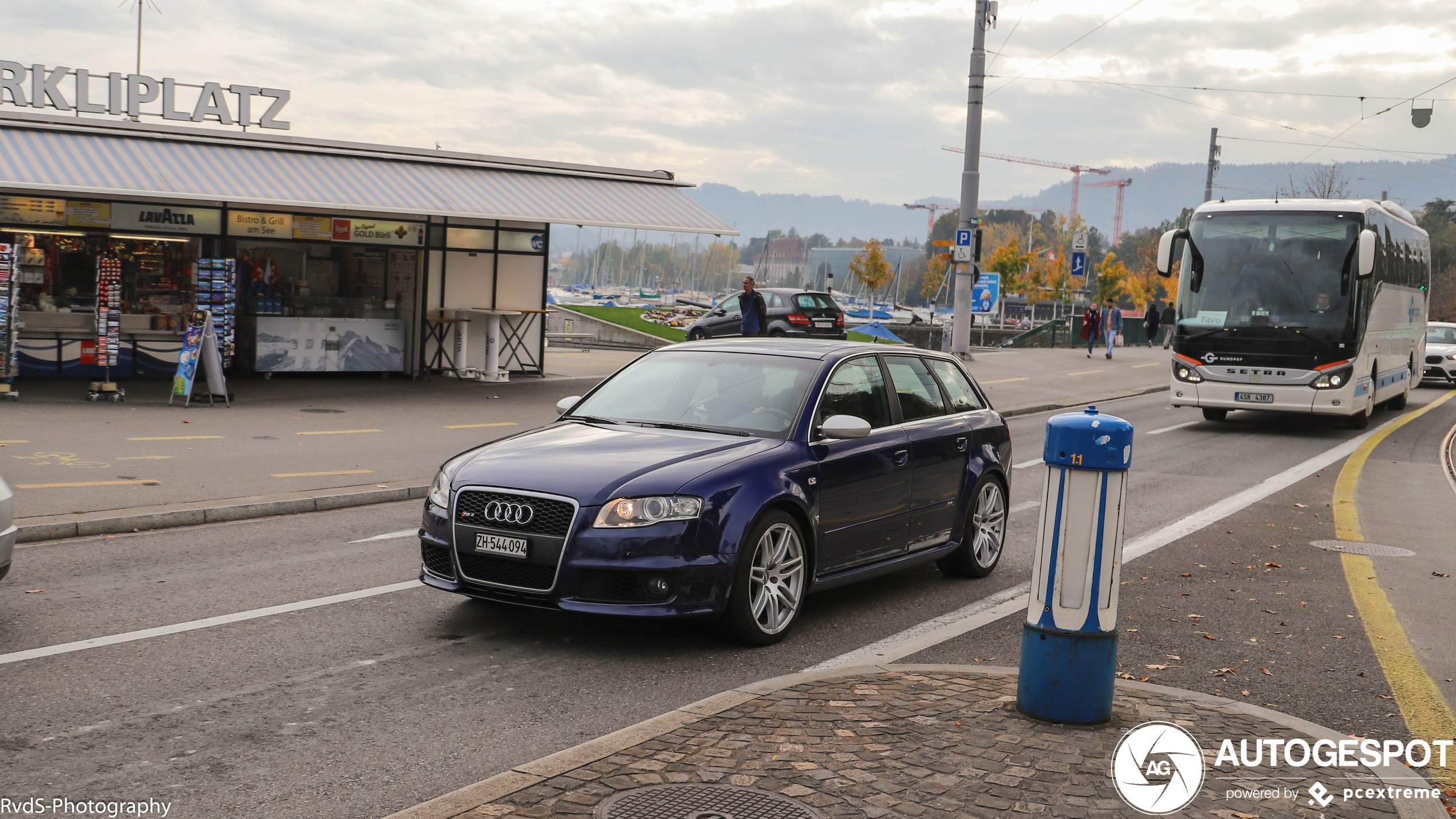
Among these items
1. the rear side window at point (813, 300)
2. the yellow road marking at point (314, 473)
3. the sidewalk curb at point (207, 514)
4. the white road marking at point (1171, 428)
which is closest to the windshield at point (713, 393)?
the sidewalk curb at point (207, 514)

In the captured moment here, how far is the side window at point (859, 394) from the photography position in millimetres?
7332

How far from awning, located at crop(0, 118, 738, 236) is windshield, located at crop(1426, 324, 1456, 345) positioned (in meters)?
23.9

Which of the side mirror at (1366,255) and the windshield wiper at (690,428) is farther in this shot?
the side mirror at (1366,255)

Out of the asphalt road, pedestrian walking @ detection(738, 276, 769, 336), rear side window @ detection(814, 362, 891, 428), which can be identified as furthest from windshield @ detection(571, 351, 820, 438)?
pedestrian walking @ detection(738, 276, 769, 336)

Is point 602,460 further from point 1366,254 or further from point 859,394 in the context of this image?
point 1366,254

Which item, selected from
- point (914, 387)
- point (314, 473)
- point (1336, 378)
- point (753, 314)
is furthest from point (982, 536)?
point (753, 314)

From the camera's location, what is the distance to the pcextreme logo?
4.20 meters

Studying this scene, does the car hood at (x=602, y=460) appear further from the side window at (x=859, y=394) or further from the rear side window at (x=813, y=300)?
the rear side window at (x=813, y=300)

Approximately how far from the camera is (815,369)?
24.5 ft

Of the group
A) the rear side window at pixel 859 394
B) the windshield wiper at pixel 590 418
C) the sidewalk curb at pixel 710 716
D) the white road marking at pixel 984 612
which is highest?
the rear side window at pixel 859 394

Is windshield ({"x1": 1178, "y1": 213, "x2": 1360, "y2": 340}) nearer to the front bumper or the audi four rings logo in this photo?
the front bumper

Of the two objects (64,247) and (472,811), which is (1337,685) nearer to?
(472,811)

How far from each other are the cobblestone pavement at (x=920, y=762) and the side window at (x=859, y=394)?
7.47 ft

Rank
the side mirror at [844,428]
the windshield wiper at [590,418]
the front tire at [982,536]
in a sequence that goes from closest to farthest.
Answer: the side mirror at [844,428] < the windshield wiper at [590,418] < the front tire at [982,536]
